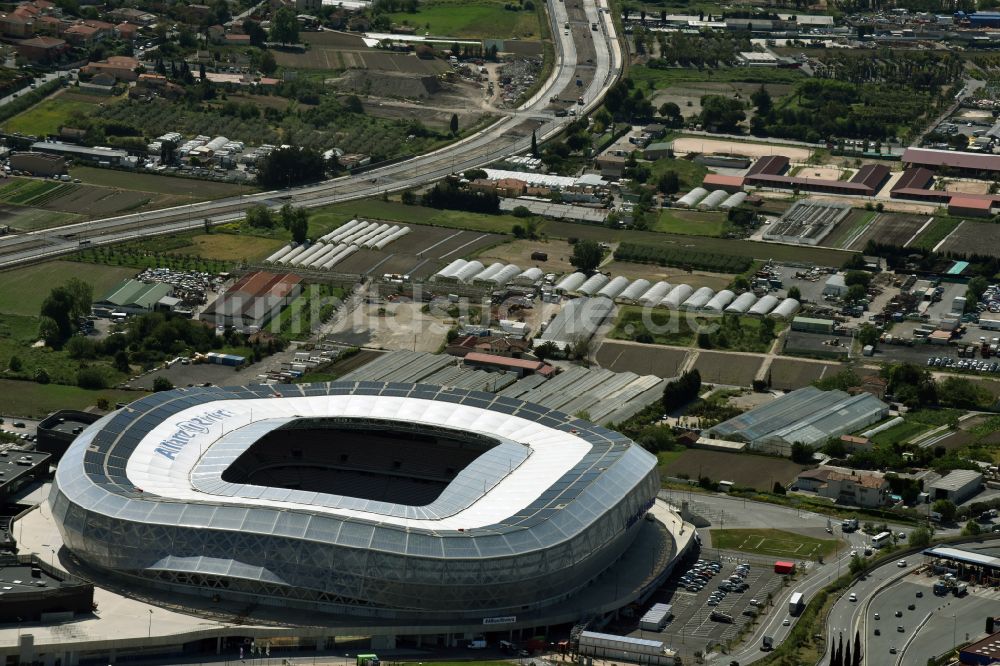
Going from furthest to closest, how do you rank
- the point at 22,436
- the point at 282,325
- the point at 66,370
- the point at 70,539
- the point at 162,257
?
1. the point at 162,257
2. the point at 282,325
3. the point at 66,370
4. the point at 22,436
5. the point at 70,539

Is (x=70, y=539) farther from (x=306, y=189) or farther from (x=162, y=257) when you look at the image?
(x=306, y=189)

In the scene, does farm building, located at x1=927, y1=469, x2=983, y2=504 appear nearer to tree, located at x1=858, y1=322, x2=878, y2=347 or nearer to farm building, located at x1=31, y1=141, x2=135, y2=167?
tree, located at x1=858, y1=322, x2=878, y2=347

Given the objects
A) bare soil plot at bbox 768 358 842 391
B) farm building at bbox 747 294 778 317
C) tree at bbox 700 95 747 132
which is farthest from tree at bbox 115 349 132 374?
tree at bbox 700 95 747 132

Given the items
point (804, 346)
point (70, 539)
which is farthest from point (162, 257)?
point (70, 539)

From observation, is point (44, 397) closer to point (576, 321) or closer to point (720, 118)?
point (576, 321)

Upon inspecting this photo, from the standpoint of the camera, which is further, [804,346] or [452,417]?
[804,346]

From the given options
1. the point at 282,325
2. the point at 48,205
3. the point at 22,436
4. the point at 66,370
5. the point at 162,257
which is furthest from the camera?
the point at 48,205

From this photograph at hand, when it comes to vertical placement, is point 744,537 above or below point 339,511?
below

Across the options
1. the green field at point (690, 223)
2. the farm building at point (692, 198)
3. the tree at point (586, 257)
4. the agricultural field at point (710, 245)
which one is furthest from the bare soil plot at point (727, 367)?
the farm building at point (692, 198)

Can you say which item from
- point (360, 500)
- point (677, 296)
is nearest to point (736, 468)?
point (360, 500)
